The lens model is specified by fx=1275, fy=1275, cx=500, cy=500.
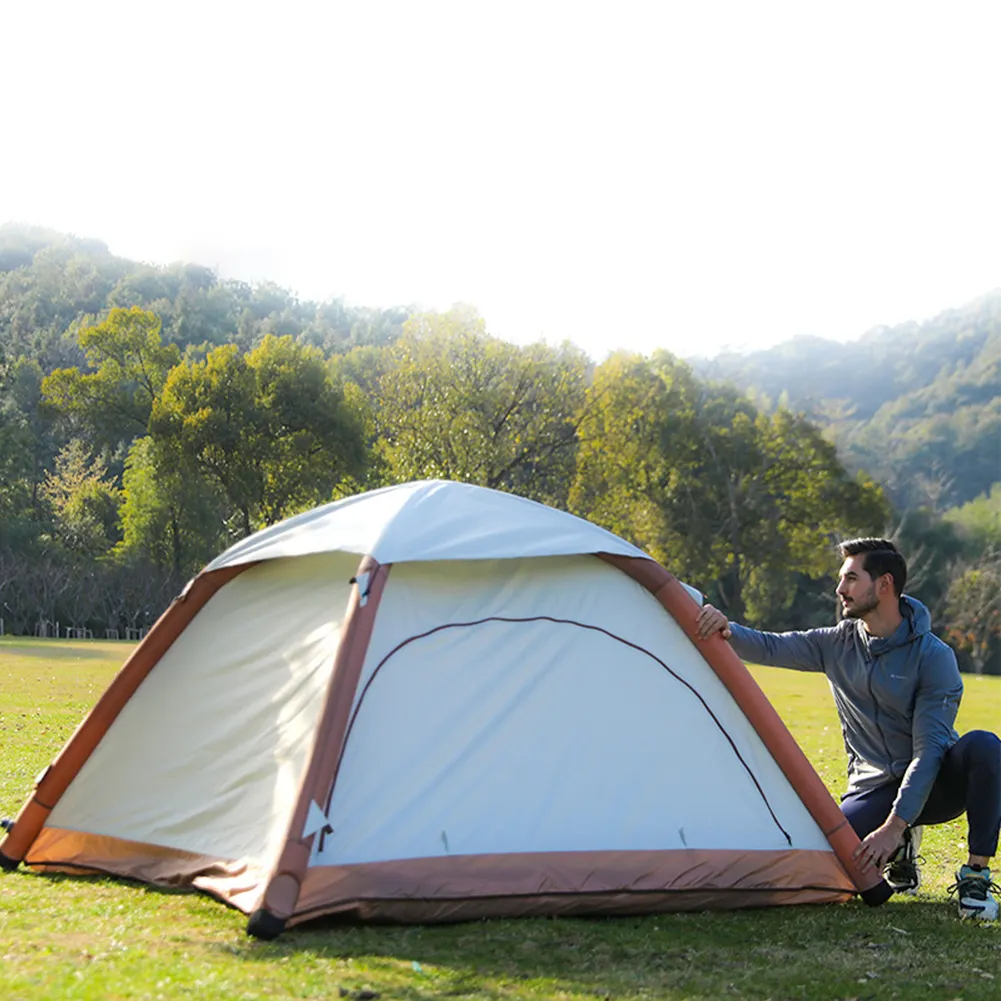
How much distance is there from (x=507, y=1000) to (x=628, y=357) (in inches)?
1682

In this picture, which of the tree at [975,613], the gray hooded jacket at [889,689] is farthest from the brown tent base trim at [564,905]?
the tree at [975,613]

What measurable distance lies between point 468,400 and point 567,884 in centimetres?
3325

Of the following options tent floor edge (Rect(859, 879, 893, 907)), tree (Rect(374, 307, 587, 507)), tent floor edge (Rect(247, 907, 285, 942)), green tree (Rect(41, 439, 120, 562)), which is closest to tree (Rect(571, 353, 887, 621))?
tree (Rect(374, 307, 587, 507))

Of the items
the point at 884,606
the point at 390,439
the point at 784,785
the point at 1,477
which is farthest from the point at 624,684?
the point at 1,477

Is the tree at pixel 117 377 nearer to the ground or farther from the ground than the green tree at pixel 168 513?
farther from the ground

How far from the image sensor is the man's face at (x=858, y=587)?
5680 millimetres

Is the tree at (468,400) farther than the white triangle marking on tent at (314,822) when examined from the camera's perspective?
Yes

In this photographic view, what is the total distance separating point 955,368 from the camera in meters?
97.1

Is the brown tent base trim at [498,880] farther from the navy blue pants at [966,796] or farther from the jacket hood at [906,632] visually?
the jacket hood at [906,632]

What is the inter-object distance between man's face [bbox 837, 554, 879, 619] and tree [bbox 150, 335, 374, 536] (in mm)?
37513

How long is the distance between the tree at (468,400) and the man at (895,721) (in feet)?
102

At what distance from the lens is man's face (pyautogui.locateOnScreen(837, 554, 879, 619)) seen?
18.6ft

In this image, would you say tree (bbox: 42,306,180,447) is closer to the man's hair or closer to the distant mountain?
the distant mountain

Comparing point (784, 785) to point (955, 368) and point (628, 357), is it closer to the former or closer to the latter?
point (628, 357)
